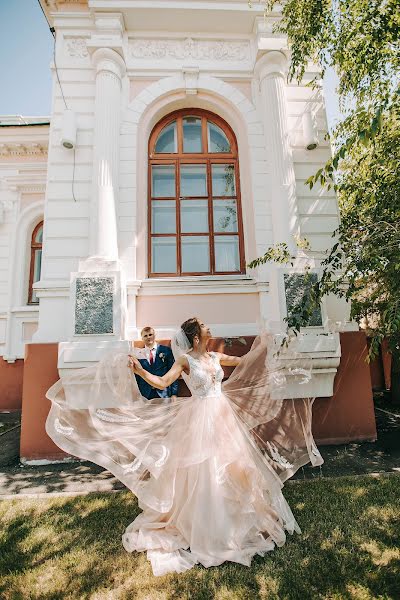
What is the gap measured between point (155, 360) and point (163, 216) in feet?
8.37

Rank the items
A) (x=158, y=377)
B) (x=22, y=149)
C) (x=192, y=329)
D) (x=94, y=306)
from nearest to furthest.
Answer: (x=158, y=377) < (x=192, y=329) < (x=94, y=306) < (x=22, y=149)

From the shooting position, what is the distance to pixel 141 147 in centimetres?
599

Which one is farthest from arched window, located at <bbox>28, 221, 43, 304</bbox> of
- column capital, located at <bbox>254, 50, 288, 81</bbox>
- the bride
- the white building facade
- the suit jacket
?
column capital, located at <bbox>254, 50, 288, 81</bbox>

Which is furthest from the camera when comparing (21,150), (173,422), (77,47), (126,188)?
(21,150)

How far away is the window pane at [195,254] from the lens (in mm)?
5902

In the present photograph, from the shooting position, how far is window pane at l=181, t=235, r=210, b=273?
19.4ft

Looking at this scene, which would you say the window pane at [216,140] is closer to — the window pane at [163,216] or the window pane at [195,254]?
the window pane at [163,216]

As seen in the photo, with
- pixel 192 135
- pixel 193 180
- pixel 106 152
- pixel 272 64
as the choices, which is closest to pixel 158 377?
pixel 106 152

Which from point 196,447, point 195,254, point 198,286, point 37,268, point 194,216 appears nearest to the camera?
point 196,447

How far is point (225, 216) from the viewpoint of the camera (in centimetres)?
613

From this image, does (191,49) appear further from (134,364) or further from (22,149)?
(134,364)

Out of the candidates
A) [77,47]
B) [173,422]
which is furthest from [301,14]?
[173,422]

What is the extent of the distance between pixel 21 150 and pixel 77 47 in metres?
4.34

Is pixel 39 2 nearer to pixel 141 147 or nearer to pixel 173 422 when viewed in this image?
pixel 141 147
